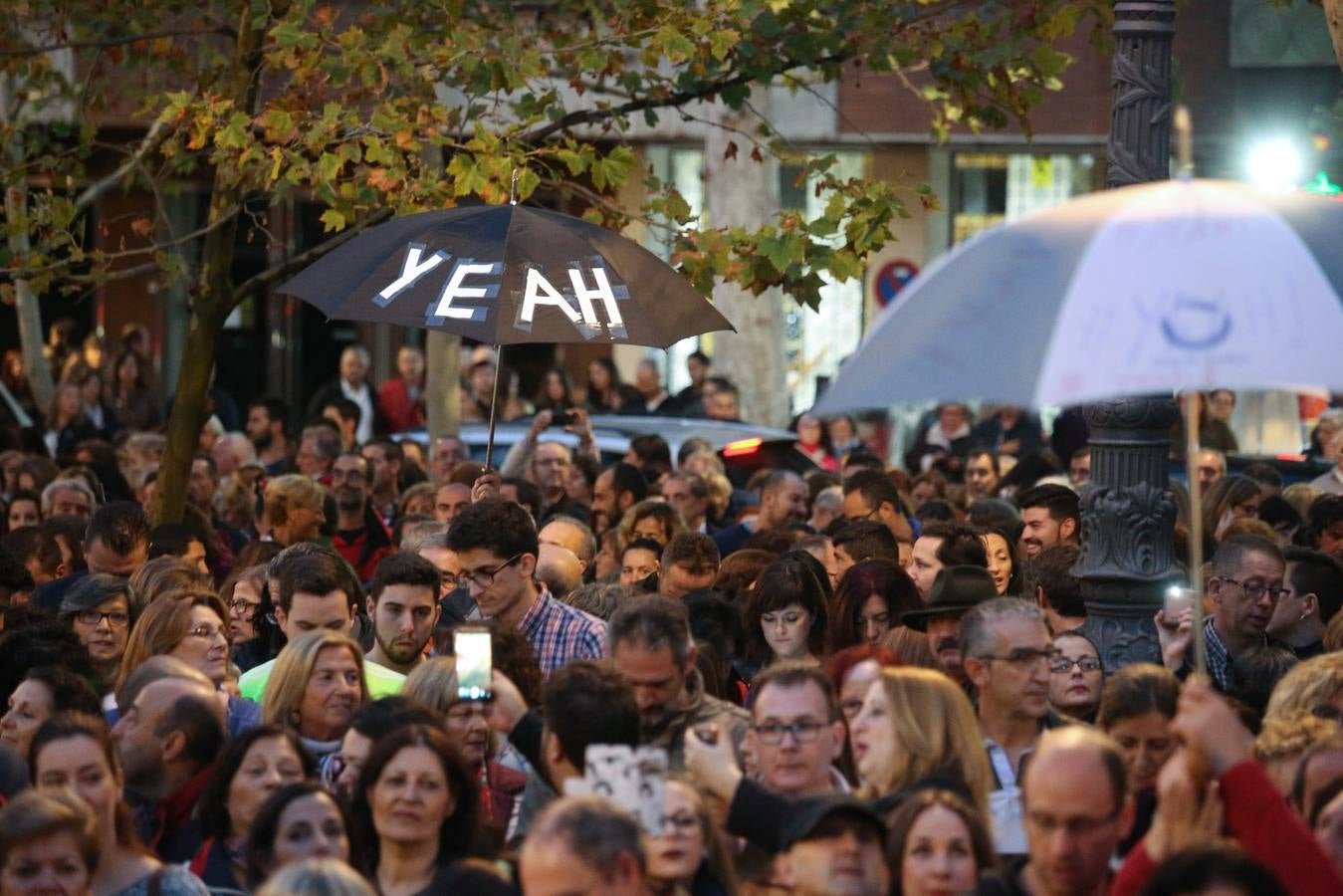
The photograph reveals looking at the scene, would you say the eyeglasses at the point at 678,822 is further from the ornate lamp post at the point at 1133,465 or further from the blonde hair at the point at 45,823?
the ornate lamp post at the point at 1133,465

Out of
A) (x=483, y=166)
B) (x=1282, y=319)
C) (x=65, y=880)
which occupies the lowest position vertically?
(x=65, y=880)

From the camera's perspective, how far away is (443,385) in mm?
18828

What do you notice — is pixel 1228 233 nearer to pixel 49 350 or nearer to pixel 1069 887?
pixel 1069 887

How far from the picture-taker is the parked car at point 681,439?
17578mm

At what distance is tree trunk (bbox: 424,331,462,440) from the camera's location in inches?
736

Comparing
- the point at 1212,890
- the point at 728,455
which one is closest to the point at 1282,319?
the point at 1212,890

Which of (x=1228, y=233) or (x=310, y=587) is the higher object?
(x=1228, y=233)

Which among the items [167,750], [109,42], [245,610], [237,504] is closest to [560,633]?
[167,750]

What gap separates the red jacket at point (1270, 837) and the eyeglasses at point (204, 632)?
13.9 feet

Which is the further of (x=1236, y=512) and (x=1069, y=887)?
(x=1236, y=512)

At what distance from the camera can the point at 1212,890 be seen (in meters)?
4.89

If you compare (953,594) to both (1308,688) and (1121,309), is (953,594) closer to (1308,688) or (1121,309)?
(1308,688)

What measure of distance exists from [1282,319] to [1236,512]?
764 cm

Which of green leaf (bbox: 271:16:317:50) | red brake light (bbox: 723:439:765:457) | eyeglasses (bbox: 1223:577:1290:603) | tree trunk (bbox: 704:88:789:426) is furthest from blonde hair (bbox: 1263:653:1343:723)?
tree trunk (bbox: 704:88:789:426)
